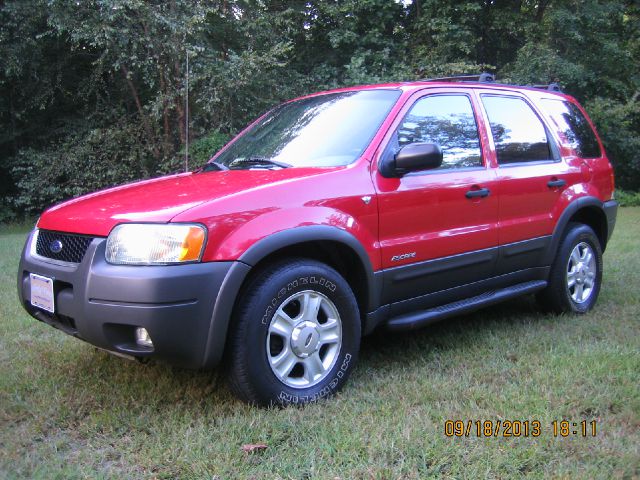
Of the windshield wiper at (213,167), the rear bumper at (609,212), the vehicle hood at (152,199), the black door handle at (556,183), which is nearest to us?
the vehicle hood at (152,199)

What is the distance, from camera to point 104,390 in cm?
317

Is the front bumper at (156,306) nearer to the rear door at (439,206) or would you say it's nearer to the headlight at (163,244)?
the headlight at (163,244)

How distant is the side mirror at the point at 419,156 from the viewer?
3.17 m


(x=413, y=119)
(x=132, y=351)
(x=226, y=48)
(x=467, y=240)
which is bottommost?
(x=132, y=351)

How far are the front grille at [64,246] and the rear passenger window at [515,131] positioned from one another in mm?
2697

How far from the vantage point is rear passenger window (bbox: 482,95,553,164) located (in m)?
4.11

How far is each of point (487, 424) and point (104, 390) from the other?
6.50 feet

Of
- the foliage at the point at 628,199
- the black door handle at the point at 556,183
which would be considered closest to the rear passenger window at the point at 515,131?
the black door handle at the point at 556,183

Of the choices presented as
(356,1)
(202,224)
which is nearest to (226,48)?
(356,1)

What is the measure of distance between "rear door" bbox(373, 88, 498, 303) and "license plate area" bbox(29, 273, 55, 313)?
1.72m

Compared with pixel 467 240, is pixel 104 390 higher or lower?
lower

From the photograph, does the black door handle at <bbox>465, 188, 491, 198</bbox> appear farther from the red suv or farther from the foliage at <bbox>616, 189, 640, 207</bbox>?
the foliage at <bbox>616, 189, 640, 207</bbox>

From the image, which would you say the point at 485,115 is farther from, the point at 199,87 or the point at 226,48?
the point at 226,48

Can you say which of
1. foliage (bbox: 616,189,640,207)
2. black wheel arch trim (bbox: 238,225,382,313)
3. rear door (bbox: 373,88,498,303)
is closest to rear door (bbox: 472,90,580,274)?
rear door (bbox: 373,88,498,303)
